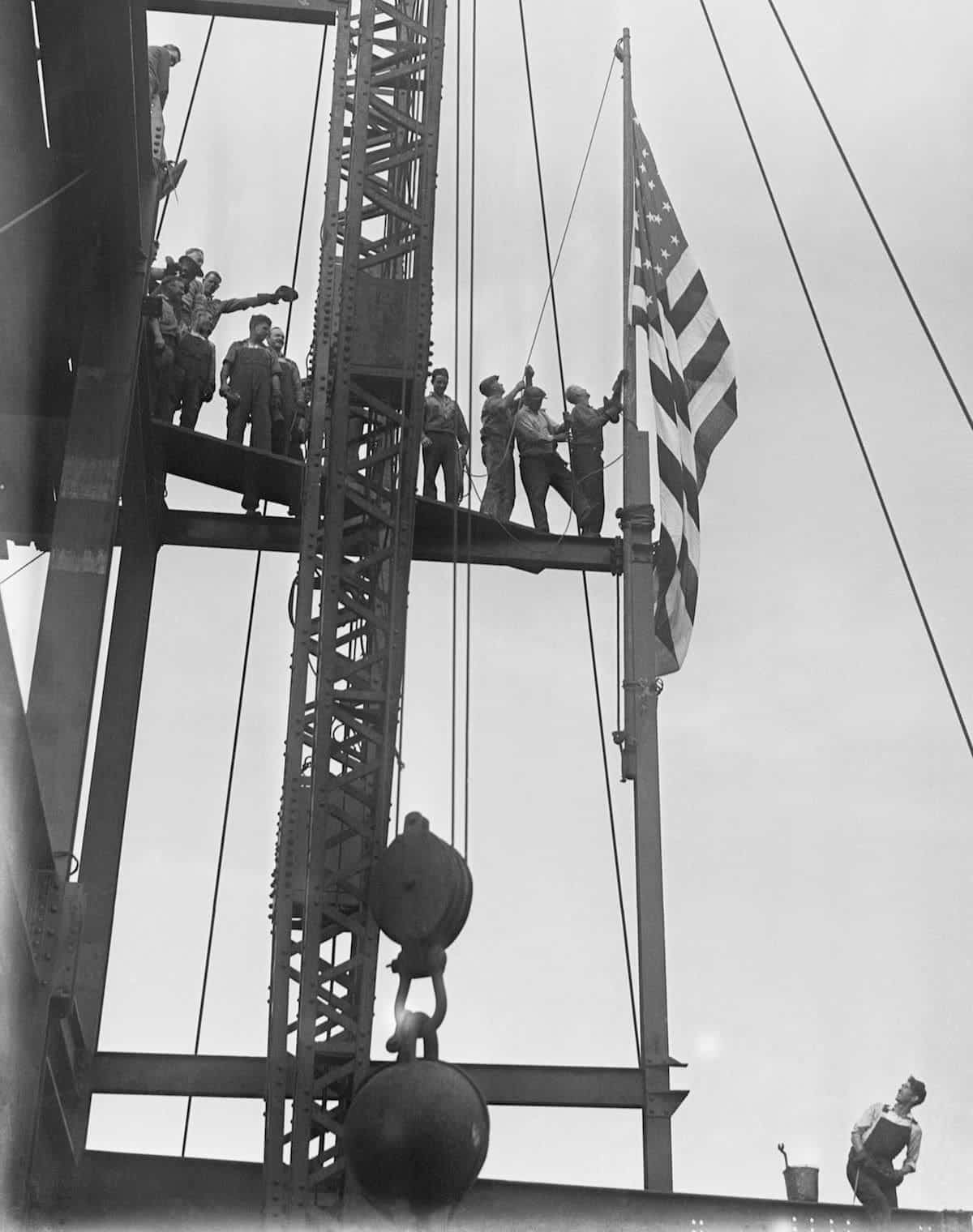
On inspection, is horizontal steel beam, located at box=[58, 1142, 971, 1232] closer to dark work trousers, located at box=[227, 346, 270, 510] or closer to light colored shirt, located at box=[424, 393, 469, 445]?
dark work trousers, located at box=[227, 346, 270, 510]

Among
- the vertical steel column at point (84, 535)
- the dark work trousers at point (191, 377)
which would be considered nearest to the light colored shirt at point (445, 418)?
the dark work trousers at point (191, 377)

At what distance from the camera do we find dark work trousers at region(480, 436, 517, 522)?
19.8 meters

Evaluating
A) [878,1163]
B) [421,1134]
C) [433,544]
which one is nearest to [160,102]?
[433,544]

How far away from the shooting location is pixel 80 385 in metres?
14.0

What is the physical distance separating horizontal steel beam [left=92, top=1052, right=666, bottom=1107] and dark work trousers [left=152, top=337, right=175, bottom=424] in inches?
248

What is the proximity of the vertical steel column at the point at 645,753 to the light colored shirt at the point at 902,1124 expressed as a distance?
2017 mm

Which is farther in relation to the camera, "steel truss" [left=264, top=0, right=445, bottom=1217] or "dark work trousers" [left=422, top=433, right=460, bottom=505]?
"dark work trousers" [left=422, top=433, right=460, bottom=505]

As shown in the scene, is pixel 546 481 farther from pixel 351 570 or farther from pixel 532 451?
pixel 351 570

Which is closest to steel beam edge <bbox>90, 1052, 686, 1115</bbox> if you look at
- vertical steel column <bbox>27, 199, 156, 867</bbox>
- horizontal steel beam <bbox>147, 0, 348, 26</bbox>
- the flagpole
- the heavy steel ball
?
the flagpole

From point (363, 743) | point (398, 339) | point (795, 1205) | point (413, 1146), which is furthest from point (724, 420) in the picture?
point (413, 1146)

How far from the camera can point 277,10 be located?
54.4 ft

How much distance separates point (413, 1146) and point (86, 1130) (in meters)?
11.2

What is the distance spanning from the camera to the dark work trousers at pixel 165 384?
18188mm

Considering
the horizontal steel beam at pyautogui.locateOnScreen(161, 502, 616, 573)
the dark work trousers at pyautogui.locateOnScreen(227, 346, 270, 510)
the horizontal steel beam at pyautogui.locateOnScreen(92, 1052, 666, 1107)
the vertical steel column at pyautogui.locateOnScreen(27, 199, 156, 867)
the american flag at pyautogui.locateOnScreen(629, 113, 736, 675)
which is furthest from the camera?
the dark work trousers at pyautogui.locateOnScreen(227, 346, 270, 510)
